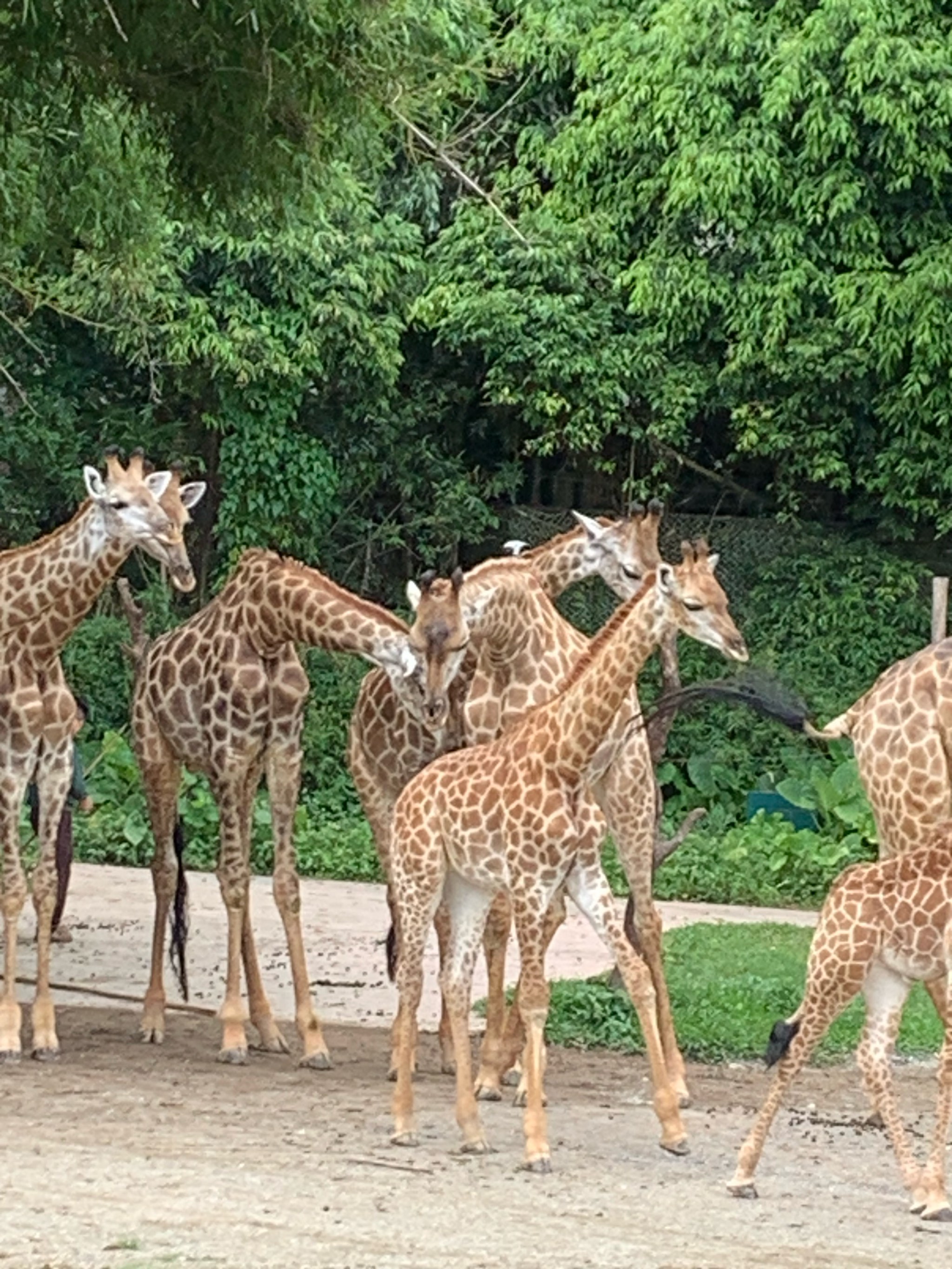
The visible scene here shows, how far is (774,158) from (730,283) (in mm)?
1252

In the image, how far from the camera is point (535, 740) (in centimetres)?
864

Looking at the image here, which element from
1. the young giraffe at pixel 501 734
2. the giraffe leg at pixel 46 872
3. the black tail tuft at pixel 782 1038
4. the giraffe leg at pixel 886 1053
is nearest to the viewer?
the giraffe leg at pixel 886 1053

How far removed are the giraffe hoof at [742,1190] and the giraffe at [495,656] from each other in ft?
6.60

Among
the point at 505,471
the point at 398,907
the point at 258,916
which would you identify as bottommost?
the point at 258,916

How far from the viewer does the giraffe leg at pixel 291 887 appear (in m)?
10.3

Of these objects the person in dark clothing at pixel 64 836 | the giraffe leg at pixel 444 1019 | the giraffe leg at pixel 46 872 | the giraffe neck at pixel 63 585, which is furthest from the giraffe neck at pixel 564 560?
the person in dark clothing at pixel 64 836

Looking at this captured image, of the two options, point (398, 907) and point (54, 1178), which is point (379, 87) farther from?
point (54, 1178)

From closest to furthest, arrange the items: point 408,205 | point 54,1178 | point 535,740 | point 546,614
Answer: point 54,1178 → point 535,740 → point 546,614 → point 408,205

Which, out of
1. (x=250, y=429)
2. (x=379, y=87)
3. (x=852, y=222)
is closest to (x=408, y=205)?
(x=250, y=429)

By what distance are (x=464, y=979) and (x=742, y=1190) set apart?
1417mm

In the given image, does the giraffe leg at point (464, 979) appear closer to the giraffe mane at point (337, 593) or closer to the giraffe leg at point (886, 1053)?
the giraffe leg at point (886, 1053)

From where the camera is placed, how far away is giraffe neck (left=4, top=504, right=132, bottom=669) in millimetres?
10578

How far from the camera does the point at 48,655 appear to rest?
10.7 metres

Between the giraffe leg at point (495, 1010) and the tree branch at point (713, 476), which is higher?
the tree branch at point (713, 476)
